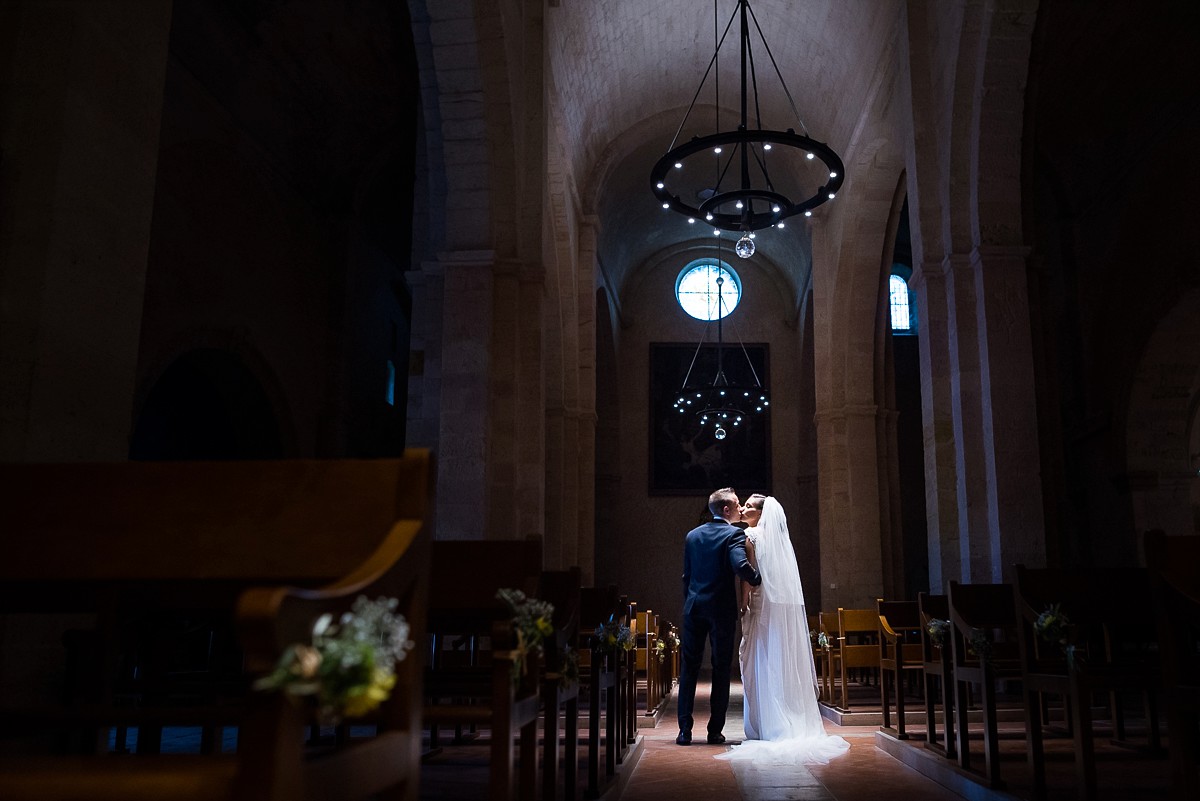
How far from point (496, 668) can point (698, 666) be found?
4351 millimetres

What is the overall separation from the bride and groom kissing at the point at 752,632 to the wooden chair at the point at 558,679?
8.74 feet

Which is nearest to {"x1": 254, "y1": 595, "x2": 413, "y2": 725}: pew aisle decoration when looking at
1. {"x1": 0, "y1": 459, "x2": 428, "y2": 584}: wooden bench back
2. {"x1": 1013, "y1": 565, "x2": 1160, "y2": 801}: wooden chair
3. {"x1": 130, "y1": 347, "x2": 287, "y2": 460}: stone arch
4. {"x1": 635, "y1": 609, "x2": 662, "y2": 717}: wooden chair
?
{"x1": 0, "y1": 459, "x2": 428, "y2": 584}: wooden bench back

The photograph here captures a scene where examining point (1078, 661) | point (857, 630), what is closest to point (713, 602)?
point (857, 630)

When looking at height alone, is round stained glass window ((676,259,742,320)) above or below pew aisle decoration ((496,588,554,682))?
above

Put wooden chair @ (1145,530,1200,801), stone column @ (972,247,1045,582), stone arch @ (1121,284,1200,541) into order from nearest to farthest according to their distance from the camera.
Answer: wooden chair @ (1145,530,1200,801)
stone column @ (972,247,1045,582)
stone arch @ (1121,284,1200,541)

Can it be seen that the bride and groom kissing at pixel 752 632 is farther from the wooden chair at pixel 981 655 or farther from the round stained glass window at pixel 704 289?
the round stained glass window at pixel 704 289

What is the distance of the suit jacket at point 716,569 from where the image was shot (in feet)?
23.5

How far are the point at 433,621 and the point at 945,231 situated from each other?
7.50 meters

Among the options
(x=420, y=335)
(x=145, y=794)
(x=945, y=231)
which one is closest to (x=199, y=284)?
(x=420, y=335)

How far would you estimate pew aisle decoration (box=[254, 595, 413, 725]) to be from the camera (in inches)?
58.8

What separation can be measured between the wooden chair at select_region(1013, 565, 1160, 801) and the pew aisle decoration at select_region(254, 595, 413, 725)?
10.7ft

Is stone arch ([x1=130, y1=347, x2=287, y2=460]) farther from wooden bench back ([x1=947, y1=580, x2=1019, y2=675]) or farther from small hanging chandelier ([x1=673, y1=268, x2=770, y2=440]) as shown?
wooden bench back ([x1=947, y1=580, x2=1019, y2=675])

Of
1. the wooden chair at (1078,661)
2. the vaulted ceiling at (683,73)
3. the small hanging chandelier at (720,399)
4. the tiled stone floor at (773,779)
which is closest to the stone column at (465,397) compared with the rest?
the tiled stone floor at (773,779)

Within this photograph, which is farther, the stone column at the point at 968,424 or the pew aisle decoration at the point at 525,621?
the stone column at the point at 968,424
